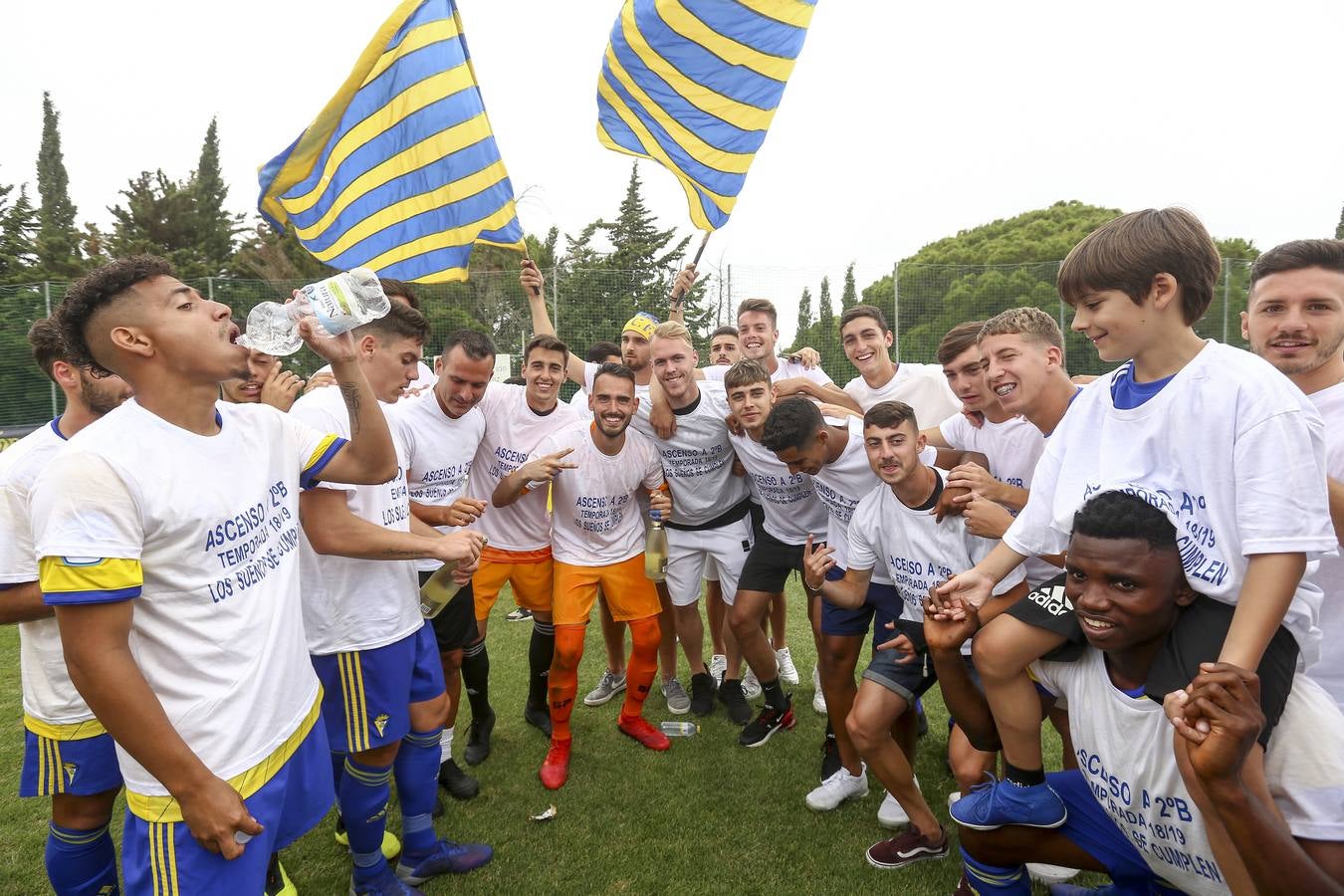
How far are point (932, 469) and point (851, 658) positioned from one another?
1.08 m

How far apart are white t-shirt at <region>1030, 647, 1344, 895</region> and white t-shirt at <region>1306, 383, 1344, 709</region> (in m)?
0.48

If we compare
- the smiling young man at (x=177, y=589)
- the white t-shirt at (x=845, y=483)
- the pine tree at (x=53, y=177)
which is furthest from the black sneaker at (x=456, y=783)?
the pine tree at (x=53, y=177)

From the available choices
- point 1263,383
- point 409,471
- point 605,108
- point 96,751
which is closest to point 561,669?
point 409,471

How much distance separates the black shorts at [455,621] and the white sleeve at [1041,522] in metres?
2.81

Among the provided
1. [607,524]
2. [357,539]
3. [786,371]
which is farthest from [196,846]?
[786,371]

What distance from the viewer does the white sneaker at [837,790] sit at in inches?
144

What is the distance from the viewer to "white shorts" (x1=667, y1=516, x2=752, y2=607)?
4809mm

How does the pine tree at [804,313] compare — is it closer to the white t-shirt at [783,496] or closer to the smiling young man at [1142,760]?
the white t-shirt at [783,496]

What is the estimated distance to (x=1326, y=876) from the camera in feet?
5.31

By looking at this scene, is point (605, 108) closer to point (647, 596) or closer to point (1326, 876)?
point (647, 596)

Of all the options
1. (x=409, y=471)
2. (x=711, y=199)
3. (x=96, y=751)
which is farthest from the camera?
(x=711, y=199)

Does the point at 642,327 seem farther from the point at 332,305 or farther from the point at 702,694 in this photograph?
the point at 332,305

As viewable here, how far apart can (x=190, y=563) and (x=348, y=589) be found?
1.04 metres

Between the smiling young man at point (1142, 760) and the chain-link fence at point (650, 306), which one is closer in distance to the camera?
the smiling young man at point (1142, 760)
